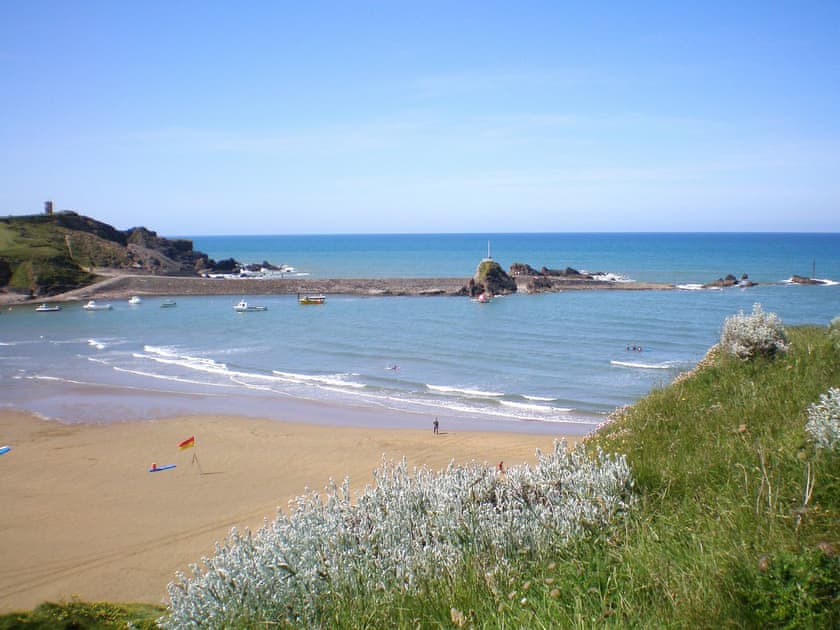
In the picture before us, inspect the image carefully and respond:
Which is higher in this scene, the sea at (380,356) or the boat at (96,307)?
the boat at (96,307)

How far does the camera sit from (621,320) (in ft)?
153

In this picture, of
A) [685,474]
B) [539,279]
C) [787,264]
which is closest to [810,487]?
[685,474]

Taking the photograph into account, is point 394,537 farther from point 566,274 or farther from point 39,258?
point 39,258

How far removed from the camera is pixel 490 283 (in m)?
70.5

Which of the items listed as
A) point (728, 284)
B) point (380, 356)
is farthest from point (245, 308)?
point (728, 284)

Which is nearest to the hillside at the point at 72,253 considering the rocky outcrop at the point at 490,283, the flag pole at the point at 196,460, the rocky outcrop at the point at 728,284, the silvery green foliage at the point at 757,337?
the rocky outcrop at the point at 490,283

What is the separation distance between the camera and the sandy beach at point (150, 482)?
13.0 m

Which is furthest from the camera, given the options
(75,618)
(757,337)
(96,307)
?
(96,307)

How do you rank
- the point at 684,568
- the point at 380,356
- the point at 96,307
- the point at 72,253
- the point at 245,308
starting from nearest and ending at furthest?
1. the point at 684,568
2. the point at 380,356
3. the point at 245,308
4. the point at 96,307
5. the point at 72,253

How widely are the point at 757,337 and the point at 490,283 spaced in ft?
198

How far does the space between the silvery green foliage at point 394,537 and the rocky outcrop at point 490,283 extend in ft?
208

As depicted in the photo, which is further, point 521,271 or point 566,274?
point 566,274

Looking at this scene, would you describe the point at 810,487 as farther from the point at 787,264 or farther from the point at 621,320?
the point at 787,264

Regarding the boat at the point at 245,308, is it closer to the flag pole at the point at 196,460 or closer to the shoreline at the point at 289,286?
the shoreline at the point at 289,286
